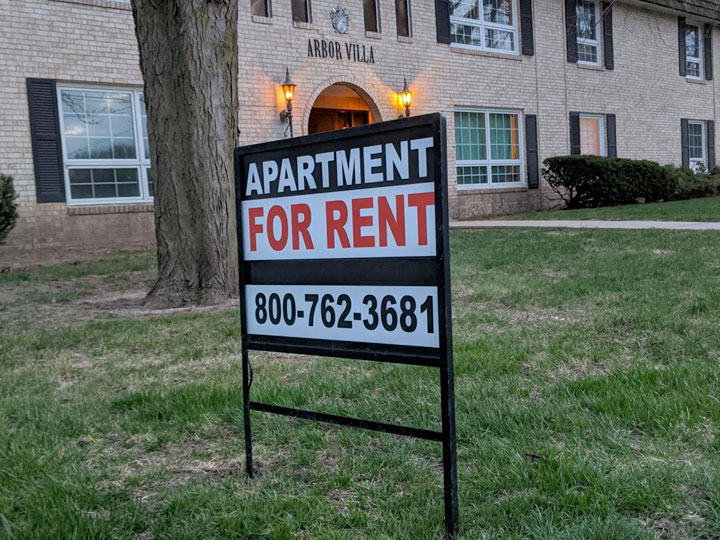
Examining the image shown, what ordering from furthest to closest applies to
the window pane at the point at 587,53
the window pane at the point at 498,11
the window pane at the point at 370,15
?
1. the window pane at the point at 587,53
2. the window pane at the point at 498,11
3. the window pane at the point at 370,15

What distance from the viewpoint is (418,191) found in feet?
6.48

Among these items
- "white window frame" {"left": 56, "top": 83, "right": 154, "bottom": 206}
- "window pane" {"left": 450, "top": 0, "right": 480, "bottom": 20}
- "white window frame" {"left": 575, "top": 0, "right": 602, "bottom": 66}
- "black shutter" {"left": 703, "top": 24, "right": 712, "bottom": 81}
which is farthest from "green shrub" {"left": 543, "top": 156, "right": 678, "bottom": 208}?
"white window frame" {"left": 56, "top": 83, "right": 154, "bottom": 206}

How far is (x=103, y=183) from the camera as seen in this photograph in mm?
11258

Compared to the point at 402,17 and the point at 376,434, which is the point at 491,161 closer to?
the point at 402,17

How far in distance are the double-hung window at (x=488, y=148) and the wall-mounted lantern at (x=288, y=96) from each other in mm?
4661

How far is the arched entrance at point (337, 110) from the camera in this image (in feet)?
53.0

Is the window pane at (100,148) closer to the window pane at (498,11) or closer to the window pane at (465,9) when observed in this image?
the window pane at (465,9)

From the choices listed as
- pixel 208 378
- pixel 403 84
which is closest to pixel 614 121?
pixel 403 84

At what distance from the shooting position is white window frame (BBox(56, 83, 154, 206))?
424 inches

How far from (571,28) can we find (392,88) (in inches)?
250

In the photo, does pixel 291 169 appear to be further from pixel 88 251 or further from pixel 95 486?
pixel 88 251

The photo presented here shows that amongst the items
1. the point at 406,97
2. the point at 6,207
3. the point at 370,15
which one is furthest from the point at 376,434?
the point at 370,15

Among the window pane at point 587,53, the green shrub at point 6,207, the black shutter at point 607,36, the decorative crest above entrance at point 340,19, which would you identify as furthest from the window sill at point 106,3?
the black shutter at point 607,36

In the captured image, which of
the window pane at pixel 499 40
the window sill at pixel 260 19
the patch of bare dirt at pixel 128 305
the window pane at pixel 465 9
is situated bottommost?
the patch of bare dirt at pixel 128 305
